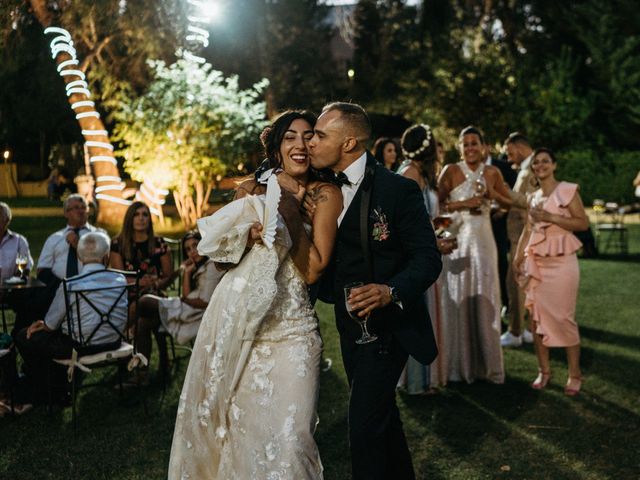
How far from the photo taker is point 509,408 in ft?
18.9

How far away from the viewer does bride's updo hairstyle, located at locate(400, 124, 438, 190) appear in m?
5.86

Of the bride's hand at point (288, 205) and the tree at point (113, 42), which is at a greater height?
the tree at point (113, 42)

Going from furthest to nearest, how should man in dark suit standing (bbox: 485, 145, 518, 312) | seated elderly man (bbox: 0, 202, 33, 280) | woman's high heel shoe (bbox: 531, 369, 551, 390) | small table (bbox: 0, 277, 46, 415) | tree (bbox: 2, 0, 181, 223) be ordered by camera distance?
1. tree (bbox: 2, 0, 181, 223)
2. man in dark suit standing (bbox: 485, 145, 518, 312)
3. seated elderly man (bbox: 0, 202, 33, 280)
4. woman's high heel shoe (bbox: 531, 369, 551, 390)
5. small table (bbox: 0, 277, 46, 415)

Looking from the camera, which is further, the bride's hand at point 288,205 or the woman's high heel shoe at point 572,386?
the woman's high heel shoe at point 572,386

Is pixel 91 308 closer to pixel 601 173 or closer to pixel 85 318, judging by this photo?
pixel 85 318

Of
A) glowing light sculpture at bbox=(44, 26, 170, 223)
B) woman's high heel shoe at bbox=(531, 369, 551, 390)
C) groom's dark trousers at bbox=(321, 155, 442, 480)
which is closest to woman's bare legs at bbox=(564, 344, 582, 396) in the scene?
woman's high heel shoe at bbox=(531, 369, 551, 390)

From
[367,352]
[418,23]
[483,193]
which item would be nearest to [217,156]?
[483,193]

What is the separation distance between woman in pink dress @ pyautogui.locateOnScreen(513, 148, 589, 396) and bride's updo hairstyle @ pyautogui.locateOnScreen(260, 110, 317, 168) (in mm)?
3164

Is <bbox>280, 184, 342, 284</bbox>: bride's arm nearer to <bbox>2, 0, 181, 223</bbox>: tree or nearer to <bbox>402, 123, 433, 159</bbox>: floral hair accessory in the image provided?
<bbox>402, 123, 433, 159</bbox>: floral hair accessory

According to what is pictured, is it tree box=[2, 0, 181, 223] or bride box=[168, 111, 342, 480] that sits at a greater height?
tree box=[2, 0, 181, 223]

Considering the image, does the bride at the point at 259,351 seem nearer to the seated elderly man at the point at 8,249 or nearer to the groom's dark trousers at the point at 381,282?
the groom's dark trousers at the point at 381,282

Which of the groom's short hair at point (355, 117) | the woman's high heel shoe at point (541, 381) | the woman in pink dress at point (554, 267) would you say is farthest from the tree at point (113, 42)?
the groom's short hair at point (355, 117)

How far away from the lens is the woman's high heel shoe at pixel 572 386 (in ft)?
19.8

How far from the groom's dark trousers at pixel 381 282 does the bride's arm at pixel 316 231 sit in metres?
0.18
